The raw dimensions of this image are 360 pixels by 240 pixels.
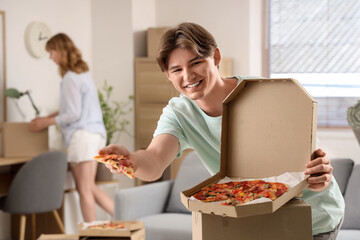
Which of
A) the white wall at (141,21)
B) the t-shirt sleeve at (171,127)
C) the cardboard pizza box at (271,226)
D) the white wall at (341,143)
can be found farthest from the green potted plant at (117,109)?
the cardboard pizza box at (271,226)

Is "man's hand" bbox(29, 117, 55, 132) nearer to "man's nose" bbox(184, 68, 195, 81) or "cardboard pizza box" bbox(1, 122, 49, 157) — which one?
"cardboard pizza box" bbox(1, 122, 49, 157)

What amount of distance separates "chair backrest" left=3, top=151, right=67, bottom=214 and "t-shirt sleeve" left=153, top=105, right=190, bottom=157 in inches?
107

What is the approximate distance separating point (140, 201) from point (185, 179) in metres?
0.36

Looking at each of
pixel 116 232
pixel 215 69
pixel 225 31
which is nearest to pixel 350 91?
pixel 225 31

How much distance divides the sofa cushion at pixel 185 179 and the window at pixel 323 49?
183 centimetres

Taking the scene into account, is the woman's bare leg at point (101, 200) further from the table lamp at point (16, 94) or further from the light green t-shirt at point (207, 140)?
the light green t-shirt at point (207, 140)

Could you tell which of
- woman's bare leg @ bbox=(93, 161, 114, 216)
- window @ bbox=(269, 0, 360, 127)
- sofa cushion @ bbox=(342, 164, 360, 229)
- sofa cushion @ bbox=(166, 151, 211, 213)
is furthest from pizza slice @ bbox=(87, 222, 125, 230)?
window @ bbox=(269, 0, 360, 127)

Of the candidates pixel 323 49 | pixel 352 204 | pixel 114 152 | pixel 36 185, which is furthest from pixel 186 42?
pixel 323 49

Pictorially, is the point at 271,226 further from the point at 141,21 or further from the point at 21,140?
the point at 141,21

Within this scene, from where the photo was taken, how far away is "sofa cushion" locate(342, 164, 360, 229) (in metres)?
3.46

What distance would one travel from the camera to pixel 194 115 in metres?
1.61

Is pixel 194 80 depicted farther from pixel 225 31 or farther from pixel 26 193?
pixel 225 31

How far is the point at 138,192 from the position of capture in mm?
3990

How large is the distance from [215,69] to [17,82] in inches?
145
